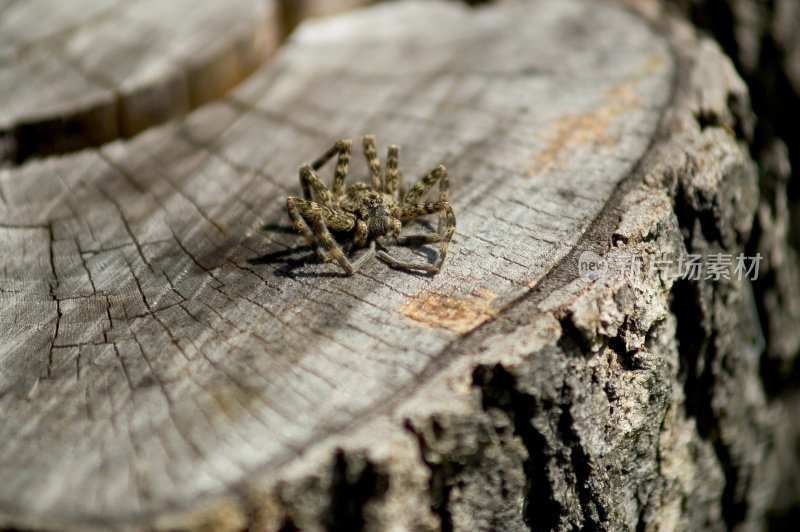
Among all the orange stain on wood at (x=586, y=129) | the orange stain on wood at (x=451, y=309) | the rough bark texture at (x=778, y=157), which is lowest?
the rough bark texture at (x=778, y=157)

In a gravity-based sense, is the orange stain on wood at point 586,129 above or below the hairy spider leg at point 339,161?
above

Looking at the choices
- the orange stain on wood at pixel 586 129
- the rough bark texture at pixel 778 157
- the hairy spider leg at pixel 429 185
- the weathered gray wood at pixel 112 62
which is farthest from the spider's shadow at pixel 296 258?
the rough bark texture at pixel 778 157

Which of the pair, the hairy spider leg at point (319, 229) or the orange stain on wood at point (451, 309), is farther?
the hairy spider leg at point (319, 229)

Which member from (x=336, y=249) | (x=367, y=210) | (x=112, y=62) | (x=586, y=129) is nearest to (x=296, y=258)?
(x=336, y=249)

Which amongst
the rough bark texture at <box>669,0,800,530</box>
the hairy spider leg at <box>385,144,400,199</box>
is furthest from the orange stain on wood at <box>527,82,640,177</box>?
the rough bark texture at <box>669,0,800,530</box>

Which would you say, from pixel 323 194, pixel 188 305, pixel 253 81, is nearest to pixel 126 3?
pixel 253 81

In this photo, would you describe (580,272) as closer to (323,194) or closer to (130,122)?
(323,194)

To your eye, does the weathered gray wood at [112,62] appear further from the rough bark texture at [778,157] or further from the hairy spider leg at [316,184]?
the rough bark texture at [778,157]
